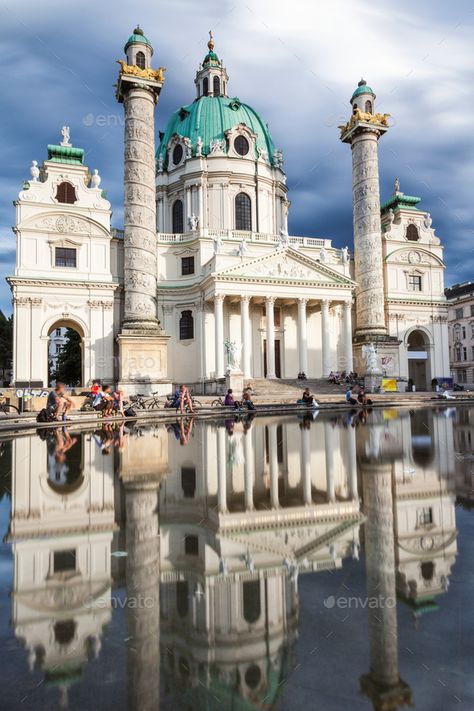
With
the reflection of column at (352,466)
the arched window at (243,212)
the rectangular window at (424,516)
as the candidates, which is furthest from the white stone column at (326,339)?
the rectangular window at (424,516)

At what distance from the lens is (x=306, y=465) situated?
8945 millimetres

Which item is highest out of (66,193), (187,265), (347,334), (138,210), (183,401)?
(66,193)

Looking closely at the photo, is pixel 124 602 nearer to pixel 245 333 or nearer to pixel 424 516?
pixel 424 516

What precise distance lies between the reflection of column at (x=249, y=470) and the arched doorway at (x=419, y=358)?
38073mm

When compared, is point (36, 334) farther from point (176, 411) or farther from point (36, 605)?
point (36, 605)

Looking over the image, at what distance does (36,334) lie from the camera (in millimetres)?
36594

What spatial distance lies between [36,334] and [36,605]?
35.9 metres

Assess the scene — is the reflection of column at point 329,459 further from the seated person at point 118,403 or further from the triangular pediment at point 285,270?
the triangular pediment at point 285,270

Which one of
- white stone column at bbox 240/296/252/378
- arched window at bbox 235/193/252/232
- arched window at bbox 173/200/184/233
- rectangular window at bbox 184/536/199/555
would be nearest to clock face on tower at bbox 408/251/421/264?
arched window at bbox 235/193/252/232

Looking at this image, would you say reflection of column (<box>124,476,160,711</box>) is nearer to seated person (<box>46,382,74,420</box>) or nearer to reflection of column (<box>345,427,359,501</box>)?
reflection of column (<box>345,427,359,501</box>)

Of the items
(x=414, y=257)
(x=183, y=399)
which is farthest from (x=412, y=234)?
(x=183, y=399)

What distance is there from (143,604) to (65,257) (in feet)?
124

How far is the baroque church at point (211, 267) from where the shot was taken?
3591cm

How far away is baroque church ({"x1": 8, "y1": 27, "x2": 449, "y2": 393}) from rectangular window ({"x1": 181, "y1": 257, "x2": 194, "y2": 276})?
0.09 metres
